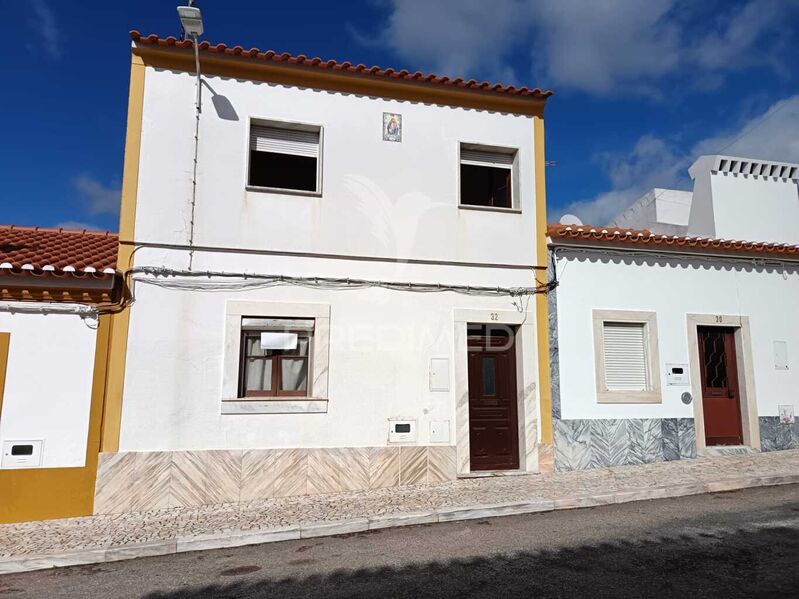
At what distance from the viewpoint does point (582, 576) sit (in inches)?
166

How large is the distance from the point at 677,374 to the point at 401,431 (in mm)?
4805

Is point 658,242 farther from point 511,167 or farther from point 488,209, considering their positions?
point 488,209

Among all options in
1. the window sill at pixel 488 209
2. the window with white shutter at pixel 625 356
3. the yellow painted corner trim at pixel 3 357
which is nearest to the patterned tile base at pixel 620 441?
the window with white shutter at pixel 625 356

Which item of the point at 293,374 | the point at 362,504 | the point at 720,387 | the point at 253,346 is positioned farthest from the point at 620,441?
the point at 253,346

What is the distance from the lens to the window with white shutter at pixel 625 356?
29.6 ft

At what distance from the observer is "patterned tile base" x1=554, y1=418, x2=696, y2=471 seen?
855cm

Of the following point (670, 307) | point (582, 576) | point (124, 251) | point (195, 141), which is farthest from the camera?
point (670, 307)

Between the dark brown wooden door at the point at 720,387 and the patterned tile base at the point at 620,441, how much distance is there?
0.67 metres

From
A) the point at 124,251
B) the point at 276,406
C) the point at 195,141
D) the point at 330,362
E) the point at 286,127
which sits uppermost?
the point at 286,127

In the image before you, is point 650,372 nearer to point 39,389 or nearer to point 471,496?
point 471,496

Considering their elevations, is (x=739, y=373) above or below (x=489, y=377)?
above

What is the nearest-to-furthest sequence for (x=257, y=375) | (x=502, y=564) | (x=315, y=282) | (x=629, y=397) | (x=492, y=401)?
(x=502, y=564), (x=257, y=375), (x=315, y=282), (x=492, y=401), (x=629, y=397)

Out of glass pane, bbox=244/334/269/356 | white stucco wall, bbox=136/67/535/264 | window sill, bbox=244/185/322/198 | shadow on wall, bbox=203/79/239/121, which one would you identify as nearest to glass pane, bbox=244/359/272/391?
glass pane, bbox=244/334/269/356

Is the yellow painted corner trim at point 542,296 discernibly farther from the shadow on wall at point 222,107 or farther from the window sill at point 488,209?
the shadow on wall at point 222,107
